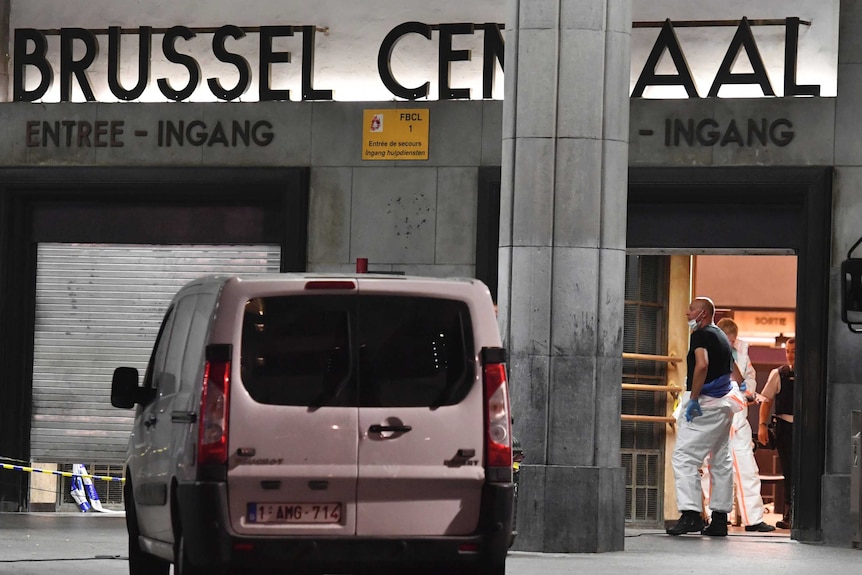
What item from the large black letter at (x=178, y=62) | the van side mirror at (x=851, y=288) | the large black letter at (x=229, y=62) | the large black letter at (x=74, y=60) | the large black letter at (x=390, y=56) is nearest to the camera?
the van side mirror at (x=851, y=288)

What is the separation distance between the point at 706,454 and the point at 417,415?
746cm

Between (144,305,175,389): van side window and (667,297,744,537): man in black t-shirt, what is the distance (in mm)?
6456

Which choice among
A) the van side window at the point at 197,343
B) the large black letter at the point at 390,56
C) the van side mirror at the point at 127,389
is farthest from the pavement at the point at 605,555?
the large black letter at the point at 390,56

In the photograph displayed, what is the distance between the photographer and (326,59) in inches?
688

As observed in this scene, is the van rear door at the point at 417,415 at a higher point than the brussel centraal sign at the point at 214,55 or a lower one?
lower

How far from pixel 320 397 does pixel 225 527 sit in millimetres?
772

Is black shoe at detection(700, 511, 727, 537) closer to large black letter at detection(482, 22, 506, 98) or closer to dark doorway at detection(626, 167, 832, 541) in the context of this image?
dark doorway at detection(626, 167, 832, 541)

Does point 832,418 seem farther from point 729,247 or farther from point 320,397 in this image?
point 320,397

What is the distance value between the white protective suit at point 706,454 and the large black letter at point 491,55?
3.31 metres

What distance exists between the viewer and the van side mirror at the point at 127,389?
1045cm

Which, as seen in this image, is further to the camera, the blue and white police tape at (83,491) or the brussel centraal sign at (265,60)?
the blue and white police tape at (83,491)

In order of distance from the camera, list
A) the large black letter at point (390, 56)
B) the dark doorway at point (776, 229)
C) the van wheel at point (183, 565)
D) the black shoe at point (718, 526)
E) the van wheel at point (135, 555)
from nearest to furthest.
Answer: the van wheel at point (183, 565) < the van wheel at point (135, 555) < the dark doorway at point (776, 229) < the black shoe at point (718, 526) < the large black letter at point (390, 56)

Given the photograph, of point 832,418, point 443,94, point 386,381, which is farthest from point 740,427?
point 386,381

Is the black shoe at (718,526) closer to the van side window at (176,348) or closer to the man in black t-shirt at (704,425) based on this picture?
the man in black t-shirt at (704,425)
